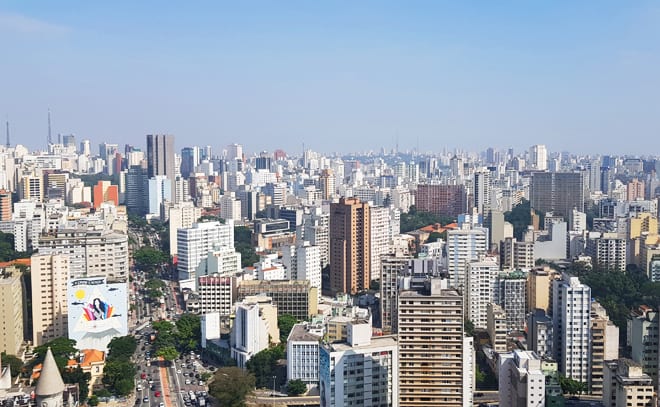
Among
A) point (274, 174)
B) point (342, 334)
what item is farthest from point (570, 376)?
point (274, 174)

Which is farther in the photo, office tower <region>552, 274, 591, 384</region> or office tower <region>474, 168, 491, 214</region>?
office tower <region>474, 168, 491, 214</region>

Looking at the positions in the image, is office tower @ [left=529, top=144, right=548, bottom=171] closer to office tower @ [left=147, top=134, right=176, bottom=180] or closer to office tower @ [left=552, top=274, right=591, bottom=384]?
office tower @ [left=147, top=134, right=176, bottom=180]

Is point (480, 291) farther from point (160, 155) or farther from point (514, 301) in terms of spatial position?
point (160, 155)

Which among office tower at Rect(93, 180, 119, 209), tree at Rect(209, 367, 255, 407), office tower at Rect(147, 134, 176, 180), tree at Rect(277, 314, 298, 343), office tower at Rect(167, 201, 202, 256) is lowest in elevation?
tree at Rect(209, 367, 255, 407)

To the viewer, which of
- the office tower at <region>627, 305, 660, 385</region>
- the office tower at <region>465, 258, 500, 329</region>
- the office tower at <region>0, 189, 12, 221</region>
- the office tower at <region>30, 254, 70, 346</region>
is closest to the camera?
the office tower at <region>627, 305, 660, 385</region>

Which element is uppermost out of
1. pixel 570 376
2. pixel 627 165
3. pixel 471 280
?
pixel 627 165

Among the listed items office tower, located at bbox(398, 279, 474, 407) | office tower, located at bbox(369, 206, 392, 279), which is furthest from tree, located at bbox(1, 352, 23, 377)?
office tower, located at bbox(369, 206, 392, 279)

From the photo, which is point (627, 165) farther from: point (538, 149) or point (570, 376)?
point (570, 376)

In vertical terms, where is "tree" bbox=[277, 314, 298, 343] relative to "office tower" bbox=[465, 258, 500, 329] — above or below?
below
